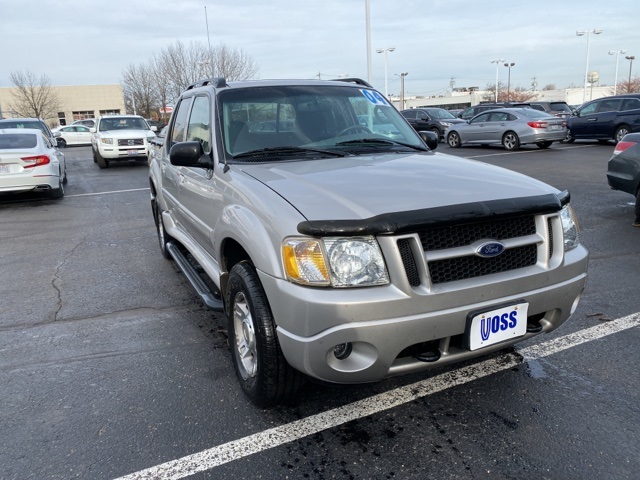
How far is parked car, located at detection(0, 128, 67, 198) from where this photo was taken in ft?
33.2

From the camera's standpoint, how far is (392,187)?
9.28ft

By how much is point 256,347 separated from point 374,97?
271 centimetres

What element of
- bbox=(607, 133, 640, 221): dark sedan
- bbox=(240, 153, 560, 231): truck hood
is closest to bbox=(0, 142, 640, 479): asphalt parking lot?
bbox=(240, 153, 560, 231): truck hood

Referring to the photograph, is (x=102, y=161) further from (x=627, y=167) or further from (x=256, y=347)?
(x=256, y=347)

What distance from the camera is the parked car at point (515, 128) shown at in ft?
57.8

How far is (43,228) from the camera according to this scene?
852cm

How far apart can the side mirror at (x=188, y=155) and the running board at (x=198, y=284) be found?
956 mm

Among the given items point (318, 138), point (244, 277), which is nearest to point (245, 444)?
point (244, 277)

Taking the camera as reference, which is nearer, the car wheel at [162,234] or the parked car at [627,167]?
the car wheel at [162,234]

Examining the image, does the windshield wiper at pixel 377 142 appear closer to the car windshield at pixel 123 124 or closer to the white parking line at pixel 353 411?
the white parking line at pixel 353 411

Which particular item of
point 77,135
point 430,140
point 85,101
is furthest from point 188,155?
point 85,101

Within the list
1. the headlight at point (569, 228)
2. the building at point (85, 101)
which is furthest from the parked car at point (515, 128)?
the building at point (85, 101)

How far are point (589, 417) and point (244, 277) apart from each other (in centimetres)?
206

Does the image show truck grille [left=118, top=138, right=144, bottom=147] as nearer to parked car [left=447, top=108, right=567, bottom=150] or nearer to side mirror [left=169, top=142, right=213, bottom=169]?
parked car [left=447, top=108, right=567, bottom=150]
